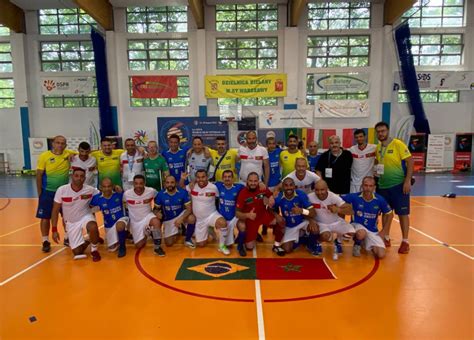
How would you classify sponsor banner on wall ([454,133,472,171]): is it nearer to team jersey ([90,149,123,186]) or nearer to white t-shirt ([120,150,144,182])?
white t-shirt ([120,150,144,182])

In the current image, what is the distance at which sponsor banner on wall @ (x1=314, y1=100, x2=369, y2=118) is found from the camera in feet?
51.3

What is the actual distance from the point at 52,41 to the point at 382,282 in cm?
1900

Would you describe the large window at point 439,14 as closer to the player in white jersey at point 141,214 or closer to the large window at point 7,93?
the player in white jersey at point 141,214

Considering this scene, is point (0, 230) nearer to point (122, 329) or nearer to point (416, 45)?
point (122, 329)

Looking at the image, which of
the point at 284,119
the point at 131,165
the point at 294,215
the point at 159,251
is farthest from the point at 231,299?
the point at 284,119

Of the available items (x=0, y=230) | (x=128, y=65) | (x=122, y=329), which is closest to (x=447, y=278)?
(x=122, y=329)

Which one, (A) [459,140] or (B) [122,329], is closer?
(B) [122,329]

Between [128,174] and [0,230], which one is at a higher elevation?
[128,174]

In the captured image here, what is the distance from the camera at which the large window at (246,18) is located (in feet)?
51.5

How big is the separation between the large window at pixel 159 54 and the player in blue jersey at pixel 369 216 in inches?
526

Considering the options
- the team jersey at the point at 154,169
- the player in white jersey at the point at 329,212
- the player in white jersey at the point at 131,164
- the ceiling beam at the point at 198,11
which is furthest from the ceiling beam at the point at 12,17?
the player in white jersey at the point at 329,212

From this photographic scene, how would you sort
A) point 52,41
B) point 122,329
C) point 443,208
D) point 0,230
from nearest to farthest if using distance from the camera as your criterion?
point 122,329 < point 0,230 < point 443,208 < point 52,41

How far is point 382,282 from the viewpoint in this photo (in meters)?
3.76

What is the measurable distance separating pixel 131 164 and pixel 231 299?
312 centimetres
